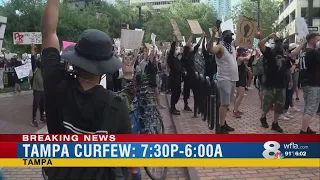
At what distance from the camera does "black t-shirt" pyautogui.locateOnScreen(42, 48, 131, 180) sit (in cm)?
165

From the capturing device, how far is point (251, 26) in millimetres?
6520

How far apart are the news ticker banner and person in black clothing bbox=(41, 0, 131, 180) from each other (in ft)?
1.33

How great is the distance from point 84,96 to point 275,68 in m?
5.17

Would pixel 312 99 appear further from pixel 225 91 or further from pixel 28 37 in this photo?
pixel 28 37

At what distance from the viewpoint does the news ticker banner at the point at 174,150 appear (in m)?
2.33

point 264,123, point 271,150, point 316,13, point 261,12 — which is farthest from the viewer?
point 316,13

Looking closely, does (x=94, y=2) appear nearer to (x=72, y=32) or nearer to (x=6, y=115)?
(x=72, y=32)

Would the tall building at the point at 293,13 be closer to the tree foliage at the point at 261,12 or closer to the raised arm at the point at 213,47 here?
the tree foliage at the point at 261,12

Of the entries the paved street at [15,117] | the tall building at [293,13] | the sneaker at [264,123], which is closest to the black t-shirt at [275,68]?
the sneaker at [264,123]

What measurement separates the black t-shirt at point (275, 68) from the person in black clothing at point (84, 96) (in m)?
4.98

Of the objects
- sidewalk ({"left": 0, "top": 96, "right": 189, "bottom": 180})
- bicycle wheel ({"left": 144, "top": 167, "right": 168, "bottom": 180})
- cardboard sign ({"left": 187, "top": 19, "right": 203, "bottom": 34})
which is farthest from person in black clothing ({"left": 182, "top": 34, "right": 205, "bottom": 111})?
bicycle wheel ({"left": 144, "top": 167, "right": 168, "bottom": 180})

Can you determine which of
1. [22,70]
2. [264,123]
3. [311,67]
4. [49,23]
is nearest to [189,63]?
[264,123]

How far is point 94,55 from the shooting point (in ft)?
5.58

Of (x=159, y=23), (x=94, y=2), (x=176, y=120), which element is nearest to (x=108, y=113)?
(x=176, y=120)
